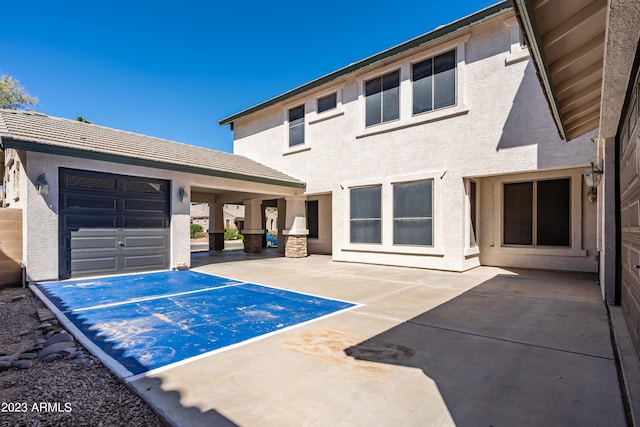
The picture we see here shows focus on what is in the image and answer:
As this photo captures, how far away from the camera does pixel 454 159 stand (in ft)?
35.0

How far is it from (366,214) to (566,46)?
30.2ft

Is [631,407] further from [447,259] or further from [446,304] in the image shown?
[447,259]

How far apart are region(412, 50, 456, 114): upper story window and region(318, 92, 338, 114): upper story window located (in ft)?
12.0

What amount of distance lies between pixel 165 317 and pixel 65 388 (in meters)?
2.47

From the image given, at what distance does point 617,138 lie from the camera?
19.3ft

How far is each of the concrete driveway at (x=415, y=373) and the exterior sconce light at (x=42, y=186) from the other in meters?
7.90

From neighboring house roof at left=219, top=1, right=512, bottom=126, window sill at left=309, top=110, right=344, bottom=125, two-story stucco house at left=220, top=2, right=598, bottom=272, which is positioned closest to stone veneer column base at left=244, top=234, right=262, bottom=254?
two-story stucco house at left=220, top=2, right=598, bottom=272

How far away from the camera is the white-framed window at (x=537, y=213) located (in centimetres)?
1032

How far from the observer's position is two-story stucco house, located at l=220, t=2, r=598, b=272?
377 inches

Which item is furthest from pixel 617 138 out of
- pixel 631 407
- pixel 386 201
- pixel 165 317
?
pixel 165 317

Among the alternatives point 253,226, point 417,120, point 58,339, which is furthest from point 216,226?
point 58,339

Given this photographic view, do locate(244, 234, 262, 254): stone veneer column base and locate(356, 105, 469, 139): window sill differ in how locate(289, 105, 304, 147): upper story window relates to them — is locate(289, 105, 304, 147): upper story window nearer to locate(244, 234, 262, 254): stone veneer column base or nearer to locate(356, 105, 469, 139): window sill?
locate(356, 105, 469, 139): window sill

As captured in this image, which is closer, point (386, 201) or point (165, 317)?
point (165, 317)

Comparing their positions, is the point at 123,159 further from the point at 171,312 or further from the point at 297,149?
the point at 297,149
